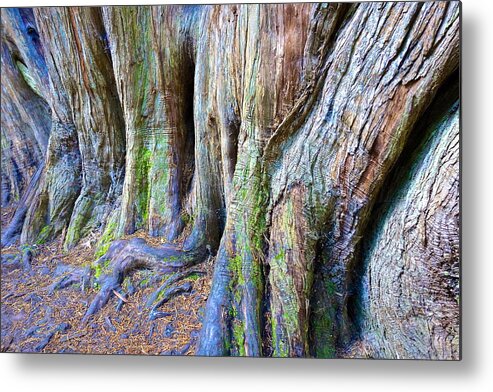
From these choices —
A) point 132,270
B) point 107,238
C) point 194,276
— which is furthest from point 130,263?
point 194,276

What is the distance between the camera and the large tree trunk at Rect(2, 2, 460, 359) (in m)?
2.78

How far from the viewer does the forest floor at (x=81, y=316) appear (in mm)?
3053

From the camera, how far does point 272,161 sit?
299 cm

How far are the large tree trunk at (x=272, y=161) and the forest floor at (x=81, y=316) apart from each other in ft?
0.30

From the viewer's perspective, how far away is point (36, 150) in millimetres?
3205

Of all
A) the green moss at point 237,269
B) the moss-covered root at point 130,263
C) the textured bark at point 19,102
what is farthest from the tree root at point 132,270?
the textured bark at point 19,102

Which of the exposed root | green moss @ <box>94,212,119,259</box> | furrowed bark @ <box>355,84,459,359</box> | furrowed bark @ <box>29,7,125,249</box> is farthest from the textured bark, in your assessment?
furrowed bark @ <box>355,84,459,359</box>

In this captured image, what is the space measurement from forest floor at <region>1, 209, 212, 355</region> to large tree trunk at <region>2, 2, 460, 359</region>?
0.30ft

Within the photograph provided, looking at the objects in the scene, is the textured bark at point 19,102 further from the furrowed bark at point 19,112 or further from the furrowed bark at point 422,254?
the furrowed bark at point 422,254

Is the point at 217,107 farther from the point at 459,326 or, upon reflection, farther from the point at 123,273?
the point at 459,326

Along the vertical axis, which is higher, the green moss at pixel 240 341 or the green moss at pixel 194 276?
the green moss at pixel 194 276

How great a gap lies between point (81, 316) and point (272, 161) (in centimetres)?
143

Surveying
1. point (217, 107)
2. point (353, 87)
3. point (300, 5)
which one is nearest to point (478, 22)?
point (353, 87)

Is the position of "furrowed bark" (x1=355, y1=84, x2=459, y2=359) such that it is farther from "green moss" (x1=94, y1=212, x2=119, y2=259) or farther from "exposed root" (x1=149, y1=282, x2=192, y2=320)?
"green moss" (x1=94, y1=212, x2=119, y2=259)
